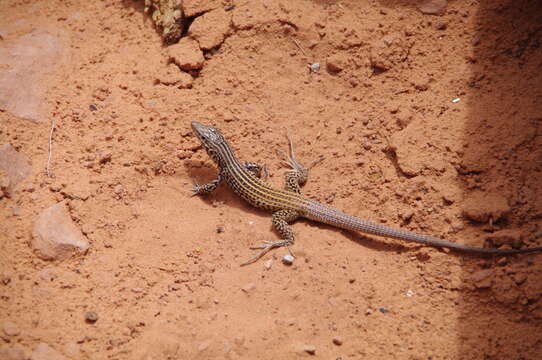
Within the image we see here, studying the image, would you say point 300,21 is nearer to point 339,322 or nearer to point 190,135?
point 190,135

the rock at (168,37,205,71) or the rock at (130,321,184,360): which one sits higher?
the rock at (168,37,205,71)

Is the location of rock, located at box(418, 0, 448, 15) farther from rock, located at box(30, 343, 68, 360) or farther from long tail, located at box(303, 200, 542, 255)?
rock, located at box(30, 343, 68, 360)

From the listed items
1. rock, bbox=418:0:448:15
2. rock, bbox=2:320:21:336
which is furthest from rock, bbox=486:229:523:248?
rock, bbox=2:320:21:336

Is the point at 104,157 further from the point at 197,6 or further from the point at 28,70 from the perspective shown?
the point at 197,6

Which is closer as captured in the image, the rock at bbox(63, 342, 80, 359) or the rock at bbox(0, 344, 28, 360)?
the rock at bbox(0, 344, 28, 360)

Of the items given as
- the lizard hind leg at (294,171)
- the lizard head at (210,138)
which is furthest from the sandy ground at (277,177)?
the lizard head at (210,138)

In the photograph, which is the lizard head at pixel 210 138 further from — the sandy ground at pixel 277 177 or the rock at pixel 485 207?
the rock at pixel 485 207
